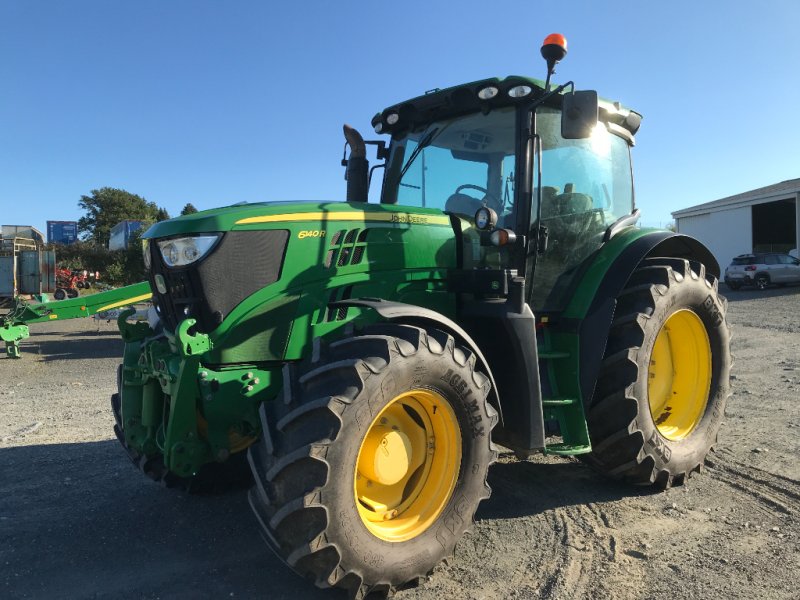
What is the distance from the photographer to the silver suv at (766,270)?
23344 millimetres

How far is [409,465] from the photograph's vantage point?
3.01 meters

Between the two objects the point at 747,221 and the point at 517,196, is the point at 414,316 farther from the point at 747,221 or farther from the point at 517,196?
the point at 747,221

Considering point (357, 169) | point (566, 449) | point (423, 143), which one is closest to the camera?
point (566, 449)

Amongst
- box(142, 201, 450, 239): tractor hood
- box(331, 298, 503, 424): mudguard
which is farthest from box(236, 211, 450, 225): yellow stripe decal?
box(331, 298, 503, 424): mudguard

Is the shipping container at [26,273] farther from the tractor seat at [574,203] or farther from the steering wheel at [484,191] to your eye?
the tractor seat at [574,203]

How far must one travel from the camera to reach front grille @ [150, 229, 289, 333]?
296 cm

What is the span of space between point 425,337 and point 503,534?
132 cm

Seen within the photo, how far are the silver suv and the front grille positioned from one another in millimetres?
24960

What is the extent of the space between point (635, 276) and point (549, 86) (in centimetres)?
145

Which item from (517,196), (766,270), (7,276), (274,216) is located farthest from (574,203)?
(766,270)

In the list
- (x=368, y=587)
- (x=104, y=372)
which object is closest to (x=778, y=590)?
(x=368, y=587)

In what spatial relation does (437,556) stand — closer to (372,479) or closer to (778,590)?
(372,479)

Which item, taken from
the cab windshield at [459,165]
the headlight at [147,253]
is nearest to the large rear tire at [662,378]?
the cab windshield at [459,165]

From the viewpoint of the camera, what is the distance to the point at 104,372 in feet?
30.7
